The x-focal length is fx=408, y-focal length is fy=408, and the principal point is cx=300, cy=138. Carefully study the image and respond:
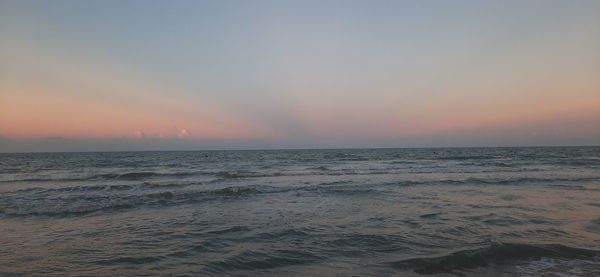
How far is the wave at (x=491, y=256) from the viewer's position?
7.60 m

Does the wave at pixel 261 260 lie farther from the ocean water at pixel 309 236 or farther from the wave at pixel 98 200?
the wave at pixel 98 200

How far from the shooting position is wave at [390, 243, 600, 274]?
7598mm

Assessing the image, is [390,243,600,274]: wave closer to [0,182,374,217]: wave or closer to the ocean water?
the ocean water

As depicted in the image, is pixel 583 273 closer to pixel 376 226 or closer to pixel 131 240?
pixel 376 226

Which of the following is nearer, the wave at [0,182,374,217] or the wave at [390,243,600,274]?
the wave at [390,243,600,274]

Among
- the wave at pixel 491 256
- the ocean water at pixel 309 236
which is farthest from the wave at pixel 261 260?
the wave at pixel 491 256

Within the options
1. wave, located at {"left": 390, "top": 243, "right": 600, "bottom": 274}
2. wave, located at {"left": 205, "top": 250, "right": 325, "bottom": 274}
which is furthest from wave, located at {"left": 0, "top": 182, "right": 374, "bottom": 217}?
wave, located at {"left": 390, "top": 243, "right": 600, "bottom": 274}

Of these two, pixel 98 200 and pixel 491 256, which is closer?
pixel 491 256

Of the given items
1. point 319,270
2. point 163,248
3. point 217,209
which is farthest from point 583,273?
point 217,209

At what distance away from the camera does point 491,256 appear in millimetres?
8297

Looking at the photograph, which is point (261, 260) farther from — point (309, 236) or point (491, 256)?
point (491, 256)

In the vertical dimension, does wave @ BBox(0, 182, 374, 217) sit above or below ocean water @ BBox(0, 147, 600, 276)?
below

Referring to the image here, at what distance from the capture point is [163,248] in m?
9.30

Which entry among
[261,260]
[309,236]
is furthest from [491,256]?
[261,260]
